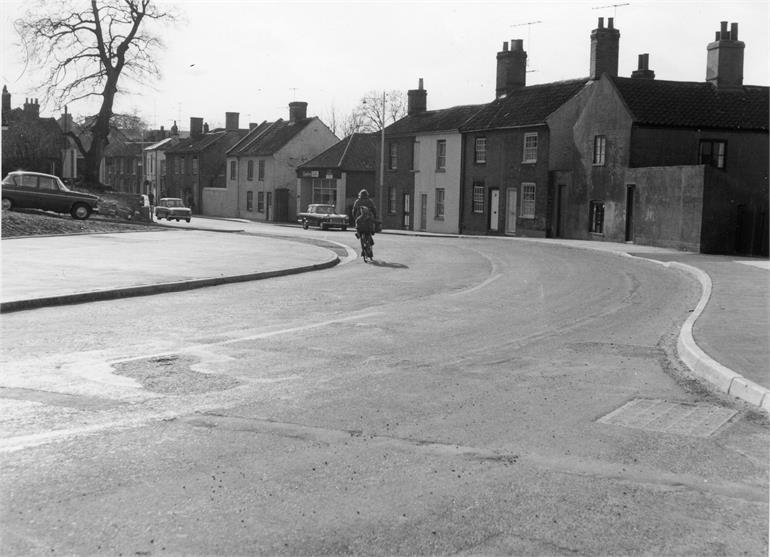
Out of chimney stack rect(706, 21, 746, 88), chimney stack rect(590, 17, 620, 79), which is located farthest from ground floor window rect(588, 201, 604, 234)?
chimney stack rect(706, 21, 746, 88)

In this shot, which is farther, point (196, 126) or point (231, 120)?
point (196, 126)

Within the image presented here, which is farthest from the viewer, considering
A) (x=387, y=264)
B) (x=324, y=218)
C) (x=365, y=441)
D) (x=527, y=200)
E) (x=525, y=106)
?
(x=324, y=218)

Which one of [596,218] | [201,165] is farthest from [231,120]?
[596,218]

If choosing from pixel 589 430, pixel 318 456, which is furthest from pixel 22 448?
pixel 589 430

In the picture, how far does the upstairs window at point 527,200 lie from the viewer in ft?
161

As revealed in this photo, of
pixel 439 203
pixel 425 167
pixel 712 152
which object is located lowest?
pixel 439 203

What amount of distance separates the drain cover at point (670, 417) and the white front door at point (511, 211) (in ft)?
141

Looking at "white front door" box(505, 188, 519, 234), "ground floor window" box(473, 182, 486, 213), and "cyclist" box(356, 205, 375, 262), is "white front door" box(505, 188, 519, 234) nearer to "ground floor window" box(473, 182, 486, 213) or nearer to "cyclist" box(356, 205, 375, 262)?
"ground floor window" box(473, 182, 486, 213)

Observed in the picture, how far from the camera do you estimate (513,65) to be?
178 ft

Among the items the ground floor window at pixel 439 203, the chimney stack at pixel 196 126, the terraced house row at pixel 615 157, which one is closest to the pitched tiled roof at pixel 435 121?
the terraced house row at pixel 615 157

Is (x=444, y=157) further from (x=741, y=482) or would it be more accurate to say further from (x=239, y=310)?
(x=741, y=482)

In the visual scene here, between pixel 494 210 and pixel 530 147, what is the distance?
504 centimetres

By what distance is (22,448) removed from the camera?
5918 millimetres

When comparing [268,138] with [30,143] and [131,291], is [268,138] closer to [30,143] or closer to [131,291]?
[30,143]
